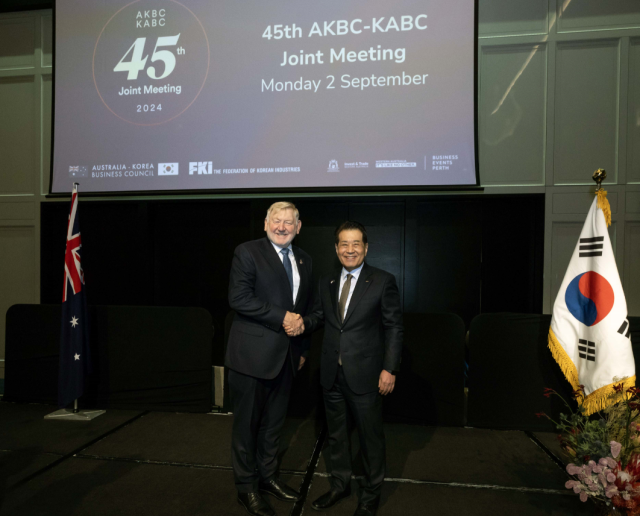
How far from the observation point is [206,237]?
488cm

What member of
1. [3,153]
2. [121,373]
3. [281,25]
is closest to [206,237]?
[121,373]

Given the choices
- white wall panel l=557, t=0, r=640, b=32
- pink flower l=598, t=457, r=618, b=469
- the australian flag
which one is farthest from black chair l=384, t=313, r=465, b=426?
white wall panel l=557, t=0, r=640, b=32

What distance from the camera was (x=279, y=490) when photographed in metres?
2.29

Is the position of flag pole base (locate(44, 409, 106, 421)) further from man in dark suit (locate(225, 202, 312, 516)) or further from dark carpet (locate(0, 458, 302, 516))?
man in dark suit (locate(225, 202, 312, 516))

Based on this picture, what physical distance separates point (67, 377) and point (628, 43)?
6410 mm

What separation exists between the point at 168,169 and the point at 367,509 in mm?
3742

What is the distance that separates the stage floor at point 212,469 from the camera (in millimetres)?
2242

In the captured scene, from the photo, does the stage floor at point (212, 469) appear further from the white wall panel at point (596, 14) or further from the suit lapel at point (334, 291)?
the white wall panel at point (596, 14)

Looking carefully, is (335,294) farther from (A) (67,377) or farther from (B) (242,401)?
(A) (67,377)

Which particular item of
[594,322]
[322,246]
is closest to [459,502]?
[594,322]

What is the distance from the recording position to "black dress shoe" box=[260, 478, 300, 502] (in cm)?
227

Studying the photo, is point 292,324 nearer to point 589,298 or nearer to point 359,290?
point 359,290

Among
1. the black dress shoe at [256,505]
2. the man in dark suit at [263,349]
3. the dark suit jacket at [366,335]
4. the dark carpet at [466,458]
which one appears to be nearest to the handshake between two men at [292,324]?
the man in dark suit at [263,349]

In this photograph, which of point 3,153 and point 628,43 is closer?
point 628,43
